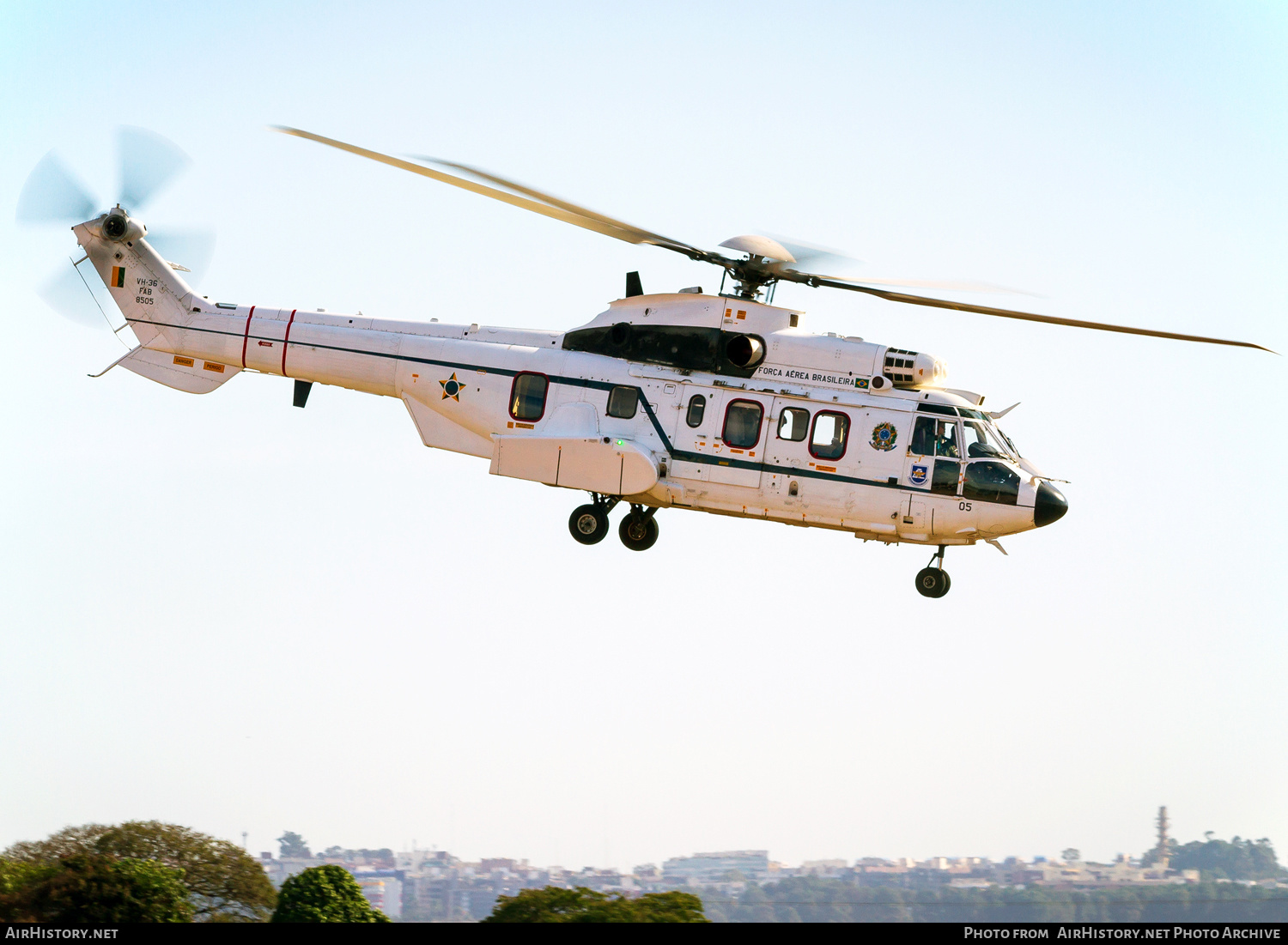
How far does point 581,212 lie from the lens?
23.7 m

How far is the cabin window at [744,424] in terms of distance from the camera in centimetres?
2488

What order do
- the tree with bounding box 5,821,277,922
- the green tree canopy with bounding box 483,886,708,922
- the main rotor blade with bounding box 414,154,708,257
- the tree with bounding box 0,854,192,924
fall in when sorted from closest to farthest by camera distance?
→ the main rotor blade with bounding box 414,154,708,257, the tree with bounding box 0,854,192,924, the green tree canopy with bounding box 483,886,708,922, the tree with bounding box 5,821,277,922

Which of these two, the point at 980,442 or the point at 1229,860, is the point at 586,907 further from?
the point at 1229,860

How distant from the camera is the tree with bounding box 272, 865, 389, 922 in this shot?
122 ft

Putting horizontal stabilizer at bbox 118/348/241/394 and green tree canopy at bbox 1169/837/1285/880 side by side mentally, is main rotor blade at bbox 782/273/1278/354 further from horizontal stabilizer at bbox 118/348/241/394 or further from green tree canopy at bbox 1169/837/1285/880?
green tree canopy at bbox 1169/837/1285/880

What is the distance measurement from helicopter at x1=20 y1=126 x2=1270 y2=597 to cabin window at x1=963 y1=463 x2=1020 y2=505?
27mm

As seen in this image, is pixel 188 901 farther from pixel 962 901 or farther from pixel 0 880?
pixel 962 901

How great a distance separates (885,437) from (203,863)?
26648 millimetres

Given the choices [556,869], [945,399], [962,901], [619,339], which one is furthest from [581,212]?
[962,901]

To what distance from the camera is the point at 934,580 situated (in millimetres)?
25156

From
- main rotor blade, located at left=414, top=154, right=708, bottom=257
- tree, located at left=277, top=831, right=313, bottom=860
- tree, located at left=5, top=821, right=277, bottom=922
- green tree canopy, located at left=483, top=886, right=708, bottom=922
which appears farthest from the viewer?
tree, located at left=277, top=831, right=313, bottom=860

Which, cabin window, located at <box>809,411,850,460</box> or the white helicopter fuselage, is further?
cabin window, located at <box>809,411,850,460</box>

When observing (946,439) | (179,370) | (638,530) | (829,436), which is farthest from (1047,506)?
(179,370)

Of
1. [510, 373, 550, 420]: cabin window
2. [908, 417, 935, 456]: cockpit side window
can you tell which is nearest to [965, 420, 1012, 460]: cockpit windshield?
[908, 417, 935, 456]: cockpit side window
